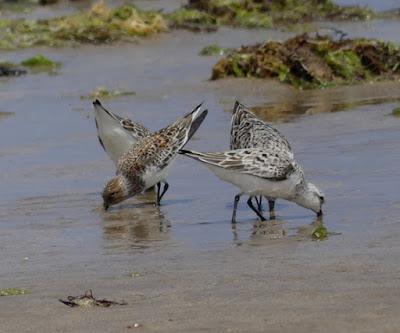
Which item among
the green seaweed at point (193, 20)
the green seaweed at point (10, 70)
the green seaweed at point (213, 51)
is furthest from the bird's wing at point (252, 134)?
the green seaweed at point (193, 20)

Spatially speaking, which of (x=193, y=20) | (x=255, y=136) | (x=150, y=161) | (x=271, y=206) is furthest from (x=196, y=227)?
(x=193, y=20)

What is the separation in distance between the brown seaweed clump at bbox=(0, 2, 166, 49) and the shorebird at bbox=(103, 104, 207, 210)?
29.7 ft

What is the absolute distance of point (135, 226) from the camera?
9.39 meters

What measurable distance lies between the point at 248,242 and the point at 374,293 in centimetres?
196

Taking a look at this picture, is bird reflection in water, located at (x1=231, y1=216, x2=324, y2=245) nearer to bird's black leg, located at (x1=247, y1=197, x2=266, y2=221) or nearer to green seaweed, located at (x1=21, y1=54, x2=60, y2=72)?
bird's black leg, located at (x1=247, y1=197, x2=266, y2=221)

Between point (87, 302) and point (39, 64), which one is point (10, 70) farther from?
point (87, 302)

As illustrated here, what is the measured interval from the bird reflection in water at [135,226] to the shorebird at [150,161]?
0.48ft

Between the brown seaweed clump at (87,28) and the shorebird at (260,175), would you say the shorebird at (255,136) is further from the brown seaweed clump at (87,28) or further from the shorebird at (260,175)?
the brown seaweed clump at (87,28)

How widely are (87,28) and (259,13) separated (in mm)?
3668

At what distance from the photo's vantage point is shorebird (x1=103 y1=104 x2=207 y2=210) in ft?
34.0

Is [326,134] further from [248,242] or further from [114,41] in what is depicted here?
[114,41]

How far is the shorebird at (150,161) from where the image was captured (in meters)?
10.4

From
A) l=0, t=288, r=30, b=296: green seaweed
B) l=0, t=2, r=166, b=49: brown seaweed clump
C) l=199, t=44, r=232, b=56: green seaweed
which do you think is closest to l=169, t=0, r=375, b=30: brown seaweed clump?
l=0, t=2, r=166, b=49: brown seaweed clump

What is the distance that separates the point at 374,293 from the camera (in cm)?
645
